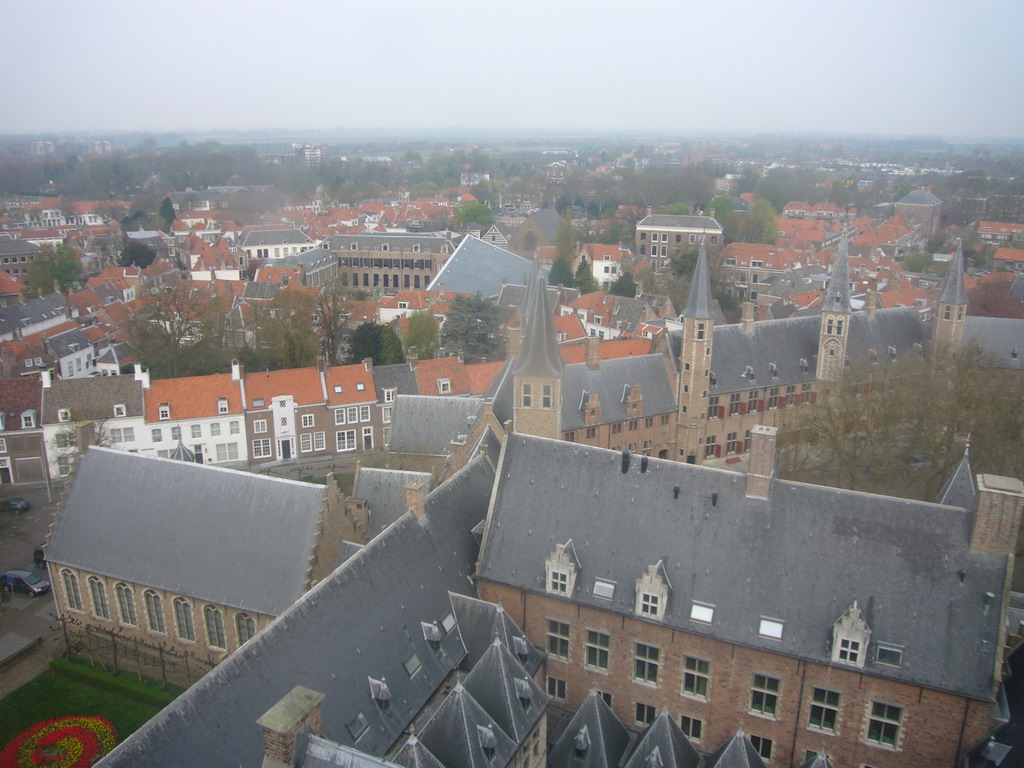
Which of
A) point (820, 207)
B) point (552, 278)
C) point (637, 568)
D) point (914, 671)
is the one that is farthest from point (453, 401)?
point (820, 207)

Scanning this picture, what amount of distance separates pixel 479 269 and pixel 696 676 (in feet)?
254

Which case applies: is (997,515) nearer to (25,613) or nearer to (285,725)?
(285,725)

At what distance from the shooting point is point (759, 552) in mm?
23922

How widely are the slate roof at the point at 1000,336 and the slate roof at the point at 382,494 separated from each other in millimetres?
46371

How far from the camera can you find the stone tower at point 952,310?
2125 inches

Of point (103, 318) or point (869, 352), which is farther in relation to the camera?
point (103, 318)

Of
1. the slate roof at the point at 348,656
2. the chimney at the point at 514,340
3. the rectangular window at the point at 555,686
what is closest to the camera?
the slate roof at the point at 348,656

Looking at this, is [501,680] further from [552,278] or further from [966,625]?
[552,278]

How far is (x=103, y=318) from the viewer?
82688 mm

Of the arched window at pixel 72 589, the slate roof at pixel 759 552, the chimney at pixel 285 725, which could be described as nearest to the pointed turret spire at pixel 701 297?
the slate roof at pixel 759 552

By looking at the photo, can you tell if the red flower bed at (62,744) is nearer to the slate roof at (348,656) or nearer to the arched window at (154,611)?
the arched window at (154,611)

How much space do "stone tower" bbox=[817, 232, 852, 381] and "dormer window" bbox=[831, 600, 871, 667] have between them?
33277 millimetres

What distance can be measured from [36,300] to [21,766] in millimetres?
68571

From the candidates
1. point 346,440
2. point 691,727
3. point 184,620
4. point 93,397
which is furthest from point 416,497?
point 93,397
